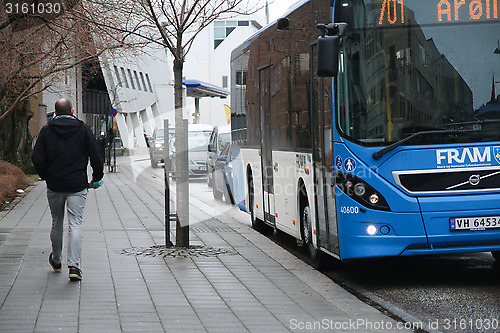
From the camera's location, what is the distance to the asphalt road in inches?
285

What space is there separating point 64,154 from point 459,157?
13.2 feet

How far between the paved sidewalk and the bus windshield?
1814mm

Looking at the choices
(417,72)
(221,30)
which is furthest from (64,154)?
(221,30)

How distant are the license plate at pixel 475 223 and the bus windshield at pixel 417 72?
2.58 feet

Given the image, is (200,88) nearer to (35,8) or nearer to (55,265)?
(35,8)

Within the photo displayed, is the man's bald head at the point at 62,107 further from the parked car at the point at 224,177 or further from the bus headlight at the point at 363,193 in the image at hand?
the parked car at the point at 224,177

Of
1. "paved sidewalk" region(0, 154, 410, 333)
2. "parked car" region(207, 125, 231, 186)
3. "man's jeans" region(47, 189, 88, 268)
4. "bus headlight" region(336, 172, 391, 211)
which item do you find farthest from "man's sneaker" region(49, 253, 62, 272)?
"parked car" region(207, 125, 231, 186)

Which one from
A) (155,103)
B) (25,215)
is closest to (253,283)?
(25,215)

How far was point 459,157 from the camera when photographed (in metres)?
8.55

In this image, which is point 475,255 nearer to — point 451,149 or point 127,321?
point 451,149

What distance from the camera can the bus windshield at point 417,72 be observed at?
8.59m

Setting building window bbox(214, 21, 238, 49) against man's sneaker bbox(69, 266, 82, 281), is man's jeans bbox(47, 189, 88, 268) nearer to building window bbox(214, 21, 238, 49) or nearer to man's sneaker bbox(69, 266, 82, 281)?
man's sneaker bbox(69, 266, 82, 281)

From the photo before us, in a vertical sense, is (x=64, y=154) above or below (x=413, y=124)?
below

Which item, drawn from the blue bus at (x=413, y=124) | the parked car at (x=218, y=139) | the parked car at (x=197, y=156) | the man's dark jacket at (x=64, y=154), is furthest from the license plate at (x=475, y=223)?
the parked car at (x=197, y=156)
